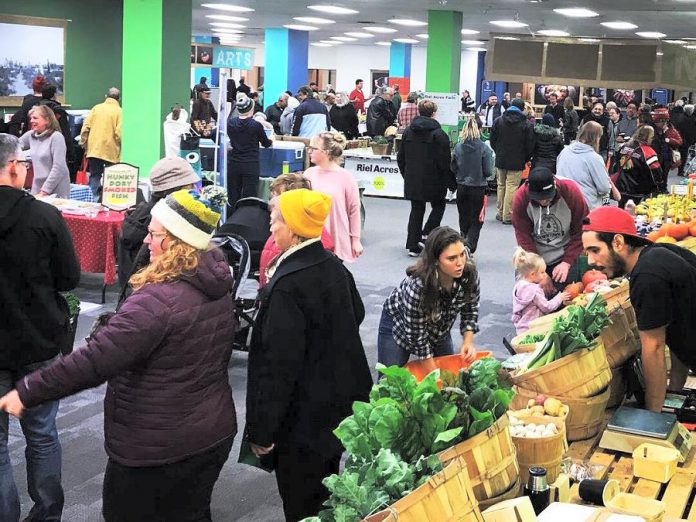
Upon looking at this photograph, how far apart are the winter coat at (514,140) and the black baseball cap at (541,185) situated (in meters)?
6.85

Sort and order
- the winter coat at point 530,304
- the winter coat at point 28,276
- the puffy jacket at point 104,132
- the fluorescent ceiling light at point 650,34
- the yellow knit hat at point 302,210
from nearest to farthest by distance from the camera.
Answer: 1. the yellow knit hat at point 302,210
2. the winter coat at point 28,276
3. the winter coat at point 530,304
4. the puffy jacket at point 104,132
5. the fluorescent ceiling light at point 650,34

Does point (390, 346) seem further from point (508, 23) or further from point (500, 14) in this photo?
point (508, 23)

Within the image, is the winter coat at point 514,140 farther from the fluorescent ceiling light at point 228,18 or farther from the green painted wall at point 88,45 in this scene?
the fluorescent ceiling light at point 228,18

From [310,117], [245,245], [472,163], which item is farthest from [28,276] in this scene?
[310,117]

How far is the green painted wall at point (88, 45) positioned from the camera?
16.2 meters

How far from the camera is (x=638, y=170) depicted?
35.9 ft

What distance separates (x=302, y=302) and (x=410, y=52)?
3008cm

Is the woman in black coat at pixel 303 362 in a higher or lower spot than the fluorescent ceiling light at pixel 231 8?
lower

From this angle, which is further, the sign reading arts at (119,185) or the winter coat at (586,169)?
the winter coat at (586,169)

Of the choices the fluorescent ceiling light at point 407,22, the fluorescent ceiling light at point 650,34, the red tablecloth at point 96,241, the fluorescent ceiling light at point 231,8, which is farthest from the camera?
the fluorescent ceiling light at point 650,34

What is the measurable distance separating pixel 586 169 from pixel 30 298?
6.13 m

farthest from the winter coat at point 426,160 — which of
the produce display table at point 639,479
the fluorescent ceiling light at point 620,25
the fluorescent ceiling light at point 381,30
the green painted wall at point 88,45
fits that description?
the fluorescent ceiling light at point 381,30

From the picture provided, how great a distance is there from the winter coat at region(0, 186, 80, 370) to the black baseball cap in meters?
3.11

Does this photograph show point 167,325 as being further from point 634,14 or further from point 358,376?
point 634,14
